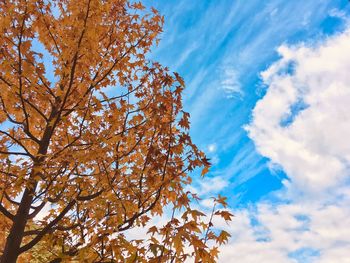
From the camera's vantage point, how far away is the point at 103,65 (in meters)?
7.20

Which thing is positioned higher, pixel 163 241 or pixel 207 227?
pixel 207 227

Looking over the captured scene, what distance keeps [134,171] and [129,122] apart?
1.33 metres

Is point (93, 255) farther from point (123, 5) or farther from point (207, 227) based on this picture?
point (123, 5)

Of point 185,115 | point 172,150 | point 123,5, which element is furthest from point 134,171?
point 123,5

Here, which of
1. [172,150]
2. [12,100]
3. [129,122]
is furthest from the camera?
[129,122]

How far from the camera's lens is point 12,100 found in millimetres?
6320

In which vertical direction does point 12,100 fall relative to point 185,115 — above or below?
above

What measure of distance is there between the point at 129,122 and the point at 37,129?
9.09ft

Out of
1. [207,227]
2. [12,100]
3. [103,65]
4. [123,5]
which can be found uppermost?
[123,5]

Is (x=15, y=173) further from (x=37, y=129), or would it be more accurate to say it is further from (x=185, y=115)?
(x=185, y=115)

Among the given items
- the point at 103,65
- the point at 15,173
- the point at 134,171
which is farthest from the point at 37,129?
the point at 134,171

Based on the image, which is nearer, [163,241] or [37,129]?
[163,241]

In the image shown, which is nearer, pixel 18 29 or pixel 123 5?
pixel 18 29

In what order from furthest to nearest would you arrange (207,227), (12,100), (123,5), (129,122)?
(123,5) < (129,122) < (12,100) < (207,227)
